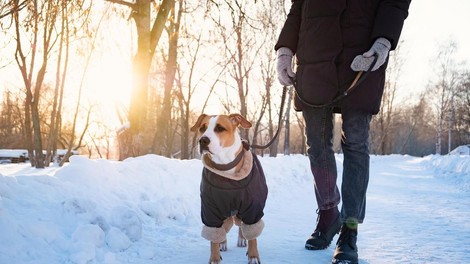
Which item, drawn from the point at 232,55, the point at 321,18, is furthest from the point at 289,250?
the point at 232,55

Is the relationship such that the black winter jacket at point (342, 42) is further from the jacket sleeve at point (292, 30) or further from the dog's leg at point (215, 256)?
the dog's leg at point (215, 256)

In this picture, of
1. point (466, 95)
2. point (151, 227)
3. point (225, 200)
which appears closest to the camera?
point (225, 200)

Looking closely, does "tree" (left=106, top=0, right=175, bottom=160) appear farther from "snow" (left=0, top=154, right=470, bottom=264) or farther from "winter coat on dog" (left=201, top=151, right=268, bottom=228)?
"winter coat on dog" (left=201, top=151, right=268, bottom=228)

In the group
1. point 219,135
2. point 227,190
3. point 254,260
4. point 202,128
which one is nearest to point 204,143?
point 219,135

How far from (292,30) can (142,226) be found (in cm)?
218

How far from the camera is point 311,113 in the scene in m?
2.84

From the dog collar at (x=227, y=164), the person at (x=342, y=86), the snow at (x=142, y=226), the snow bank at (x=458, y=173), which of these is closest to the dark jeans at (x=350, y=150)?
the person at (x=342, y=86)

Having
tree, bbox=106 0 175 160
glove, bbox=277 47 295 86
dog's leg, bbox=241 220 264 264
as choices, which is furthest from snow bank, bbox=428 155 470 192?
tree, bbox=106 0 175 160

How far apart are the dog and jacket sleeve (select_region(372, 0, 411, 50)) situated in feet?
4.27

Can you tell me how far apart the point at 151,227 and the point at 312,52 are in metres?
2.11

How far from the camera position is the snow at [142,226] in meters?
2.30

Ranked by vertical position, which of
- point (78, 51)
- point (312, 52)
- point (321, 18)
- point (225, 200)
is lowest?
point (225, 200)

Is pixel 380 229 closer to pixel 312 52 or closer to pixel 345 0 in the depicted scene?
pixel 312 52

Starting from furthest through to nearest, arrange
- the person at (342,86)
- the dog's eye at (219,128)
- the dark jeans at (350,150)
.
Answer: the dog's eye at (219,128) → the dark jeans at (350,150) → the person at (342,86)
